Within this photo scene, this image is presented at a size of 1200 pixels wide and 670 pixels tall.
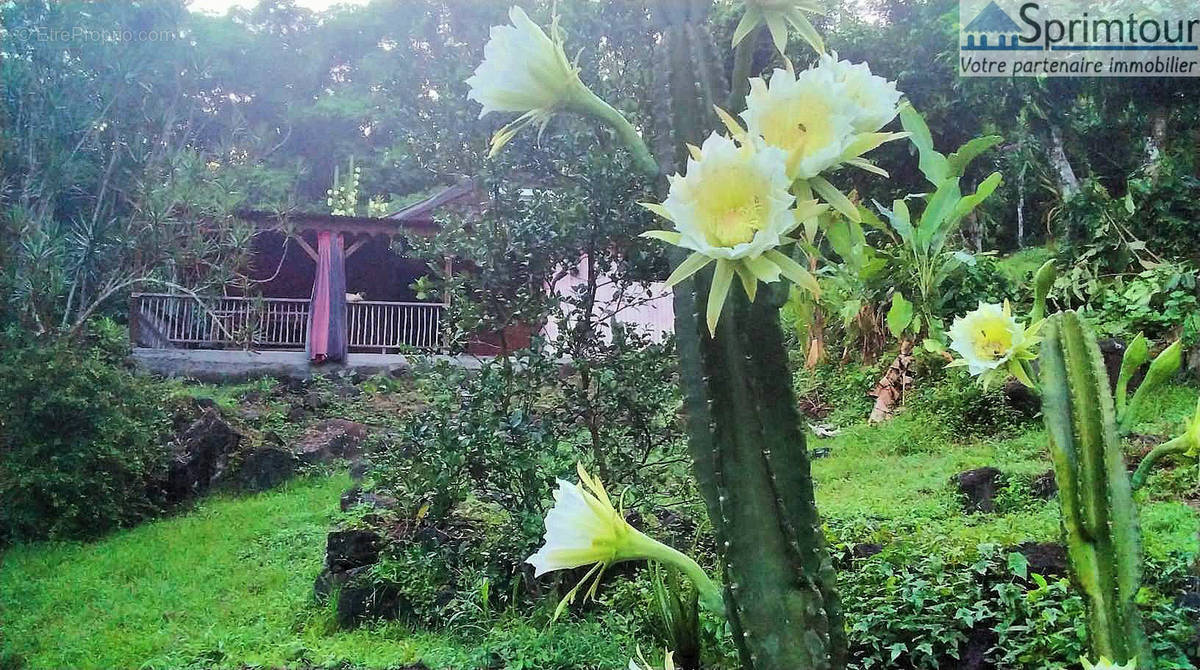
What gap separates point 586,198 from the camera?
2.15m

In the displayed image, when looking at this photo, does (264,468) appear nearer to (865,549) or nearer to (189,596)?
(189,596)

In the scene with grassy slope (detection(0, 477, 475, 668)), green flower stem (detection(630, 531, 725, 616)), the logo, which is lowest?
grassy slope (detection(0, 477, 475, 668))

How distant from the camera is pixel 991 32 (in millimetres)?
2160

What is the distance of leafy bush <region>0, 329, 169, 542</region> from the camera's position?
3.63 metres

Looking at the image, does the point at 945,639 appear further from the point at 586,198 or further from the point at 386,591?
the point at 386,591

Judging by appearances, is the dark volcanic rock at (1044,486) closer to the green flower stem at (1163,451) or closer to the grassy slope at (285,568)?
the grassy slope at (285,568)

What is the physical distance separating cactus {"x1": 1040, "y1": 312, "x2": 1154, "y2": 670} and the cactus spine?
32 centimetres

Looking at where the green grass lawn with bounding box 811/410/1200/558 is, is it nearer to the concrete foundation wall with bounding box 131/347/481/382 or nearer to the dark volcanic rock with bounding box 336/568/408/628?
the dark volcanic rock with bounding box 336/568/408/628

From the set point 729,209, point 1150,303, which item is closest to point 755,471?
point 729,209

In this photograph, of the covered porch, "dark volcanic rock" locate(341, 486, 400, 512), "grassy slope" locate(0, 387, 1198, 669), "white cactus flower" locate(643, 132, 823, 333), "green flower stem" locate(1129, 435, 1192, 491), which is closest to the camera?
"white cactus flower" locate(643, 132, 823, 333)

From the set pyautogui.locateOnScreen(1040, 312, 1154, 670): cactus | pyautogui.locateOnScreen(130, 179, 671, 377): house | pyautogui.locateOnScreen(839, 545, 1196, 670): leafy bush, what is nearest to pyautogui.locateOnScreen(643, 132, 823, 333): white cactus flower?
pyautogui.locateOnScreen(1040, 312, 1154, 670): cactus
